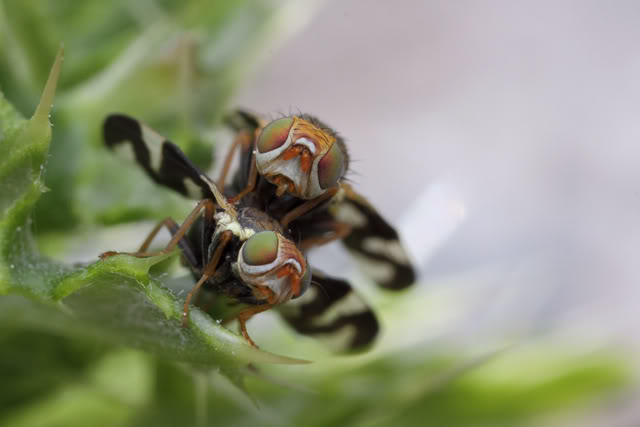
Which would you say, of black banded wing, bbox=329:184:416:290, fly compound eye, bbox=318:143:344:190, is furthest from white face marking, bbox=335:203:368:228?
fly compound eye, bbox=318:143:344:190

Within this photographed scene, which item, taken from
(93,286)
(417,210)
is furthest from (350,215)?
(417,210)

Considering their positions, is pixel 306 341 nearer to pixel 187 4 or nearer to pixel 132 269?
pixel 132 269

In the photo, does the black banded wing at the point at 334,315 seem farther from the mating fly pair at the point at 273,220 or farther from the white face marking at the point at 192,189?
the white face marking at the point at 192,189

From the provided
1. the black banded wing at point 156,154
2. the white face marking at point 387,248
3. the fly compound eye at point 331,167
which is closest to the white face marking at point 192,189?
the black banded wing at point 156,154

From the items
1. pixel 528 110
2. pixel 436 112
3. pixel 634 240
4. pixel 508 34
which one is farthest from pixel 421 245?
pixel 508 34

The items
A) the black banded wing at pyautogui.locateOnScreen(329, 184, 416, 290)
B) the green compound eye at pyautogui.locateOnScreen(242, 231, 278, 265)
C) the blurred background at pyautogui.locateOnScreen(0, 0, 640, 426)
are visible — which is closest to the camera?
the green compound eye at pyautogui.locateOnScreen(242, 231, 278, 265)

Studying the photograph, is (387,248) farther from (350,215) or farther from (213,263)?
(213,263)

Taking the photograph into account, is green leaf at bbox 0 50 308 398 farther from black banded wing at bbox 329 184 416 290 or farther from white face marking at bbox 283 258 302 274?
black banded wing at bbox 329 184 416 290
